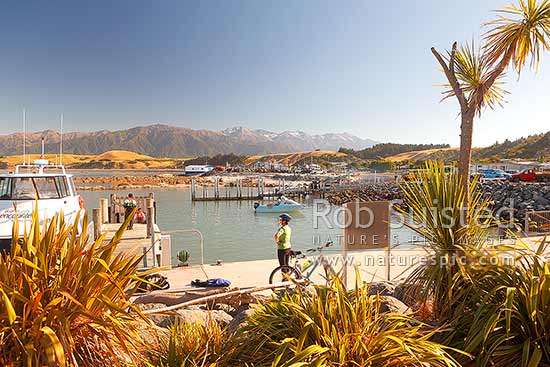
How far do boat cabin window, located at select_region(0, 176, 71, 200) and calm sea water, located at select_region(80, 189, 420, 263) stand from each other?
8.91 metres

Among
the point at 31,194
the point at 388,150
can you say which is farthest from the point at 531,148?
the point at 31,194

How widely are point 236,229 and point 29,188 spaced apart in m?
22.9

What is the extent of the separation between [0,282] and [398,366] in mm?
2436

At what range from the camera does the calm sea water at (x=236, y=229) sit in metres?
22.6

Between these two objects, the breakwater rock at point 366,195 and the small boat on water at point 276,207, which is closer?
the small boat on water at point 276,207

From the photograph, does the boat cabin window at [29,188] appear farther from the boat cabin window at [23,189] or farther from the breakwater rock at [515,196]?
the breakwater rock at [515,196]

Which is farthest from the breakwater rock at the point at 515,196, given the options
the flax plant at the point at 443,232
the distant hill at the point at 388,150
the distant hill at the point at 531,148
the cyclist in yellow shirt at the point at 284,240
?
the distant hill at the point at 388,150

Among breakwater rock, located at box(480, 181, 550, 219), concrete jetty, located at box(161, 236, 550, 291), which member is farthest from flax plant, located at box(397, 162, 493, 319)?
breakwater rock, located at box(480, 181, 550, 219)

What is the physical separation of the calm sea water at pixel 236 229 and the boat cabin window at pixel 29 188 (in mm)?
8910

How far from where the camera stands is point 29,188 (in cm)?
988

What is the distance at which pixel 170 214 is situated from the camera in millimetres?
42031

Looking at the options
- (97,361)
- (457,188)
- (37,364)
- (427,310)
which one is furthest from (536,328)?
(37,364)

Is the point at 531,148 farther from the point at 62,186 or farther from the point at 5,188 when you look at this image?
the point at 5,188

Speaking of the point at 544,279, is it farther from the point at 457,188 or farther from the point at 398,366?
the point at 398,366
